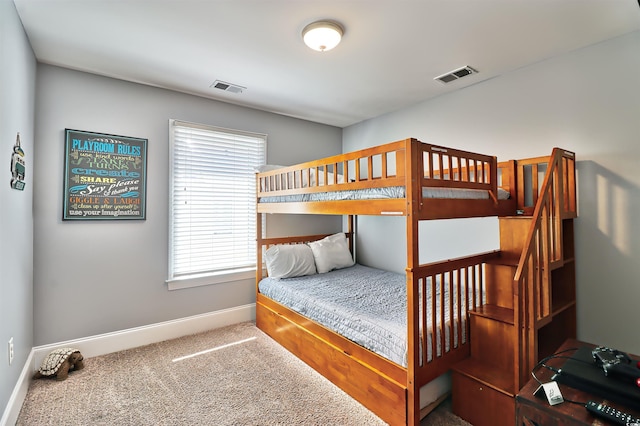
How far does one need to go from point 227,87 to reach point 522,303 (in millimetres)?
2954

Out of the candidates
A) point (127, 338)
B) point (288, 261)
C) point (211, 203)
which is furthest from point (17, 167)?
point (288, 261)

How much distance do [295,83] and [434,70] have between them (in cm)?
124

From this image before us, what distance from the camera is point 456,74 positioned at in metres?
2.70

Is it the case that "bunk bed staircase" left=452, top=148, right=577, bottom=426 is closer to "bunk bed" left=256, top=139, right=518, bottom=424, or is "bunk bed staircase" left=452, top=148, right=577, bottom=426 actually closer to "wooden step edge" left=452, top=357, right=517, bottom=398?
"wooden step edge" left=452, top=357, right=517, bottom=398

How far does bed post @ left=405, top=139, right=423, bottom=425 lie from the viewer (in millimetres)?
1676

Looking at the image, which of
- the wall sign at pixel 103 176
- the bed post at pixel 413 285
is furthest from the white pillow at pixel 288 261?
the bed post at pixel 413 285

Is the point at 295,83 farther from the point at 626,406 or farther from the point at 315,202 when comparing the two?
the point at 626,406

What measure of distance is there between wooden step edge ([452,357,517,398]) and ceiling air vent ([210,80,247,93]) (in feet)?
9.64

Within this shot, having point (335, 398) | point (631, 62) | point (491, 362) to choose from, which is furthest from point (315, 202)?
point (631, 62)

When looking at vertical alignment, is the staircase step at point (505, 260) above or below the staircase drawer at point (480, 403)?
above

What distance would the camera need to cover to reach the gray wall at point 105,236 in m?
2.51

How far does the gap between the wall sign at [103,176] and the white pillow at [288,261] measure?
1311 millimetres

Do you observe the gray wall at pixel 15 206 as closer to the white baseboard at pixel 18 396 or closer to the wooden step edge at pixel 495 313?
the white baseboard at pixel 18 396

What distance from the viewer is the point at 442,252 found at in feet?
10.6
